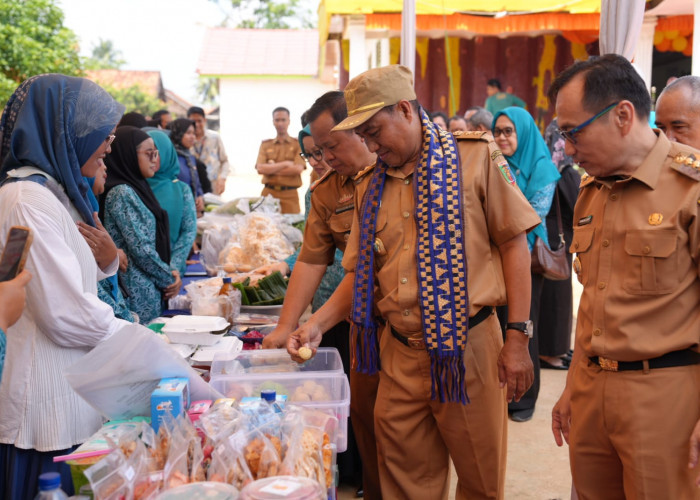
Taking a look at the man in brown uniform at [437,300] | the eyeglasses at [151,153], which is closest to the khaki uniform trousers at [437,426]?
the man in brown uniform at [437,300]

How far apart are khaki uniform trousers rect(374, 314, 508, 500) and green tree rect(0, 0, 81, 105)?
48.1 feet

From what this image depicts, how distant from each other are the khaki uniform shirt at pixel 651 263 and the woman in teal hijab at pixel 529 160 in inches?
88.0

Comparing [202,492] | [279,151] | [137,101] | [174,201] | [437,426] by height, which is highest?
[137,101]

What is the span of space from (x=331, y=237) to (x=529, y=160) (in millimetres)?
1817

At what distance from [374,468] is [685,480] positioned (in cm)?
136

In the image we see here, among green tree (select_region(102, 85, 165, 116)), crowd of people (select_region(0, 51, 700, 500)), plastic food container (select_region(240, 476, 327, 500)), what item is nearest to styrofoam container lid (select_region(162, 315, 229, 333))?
crowd of people (select_region(0, 51, 700, 500))

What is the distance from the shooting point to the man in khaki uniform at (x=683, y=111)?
2.61 meters

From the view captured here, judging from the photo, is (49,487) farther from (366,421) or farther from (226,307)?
(226,307)

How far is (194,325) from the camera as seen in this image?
2.97 meters

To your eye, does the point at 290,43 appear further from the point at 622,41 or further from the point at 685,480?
the point at 685,480

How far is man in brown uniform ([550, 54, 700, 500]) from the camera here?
181 cm

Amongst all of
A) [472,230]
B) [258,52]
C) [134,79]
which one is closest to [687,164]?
[472,230]

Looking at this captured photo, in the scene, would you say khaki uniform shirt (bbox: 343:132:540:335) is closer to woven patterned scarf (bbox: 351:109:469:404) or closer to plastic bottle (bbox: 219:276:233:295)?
woven patterned scarf (bbox: 351:109:469:404)

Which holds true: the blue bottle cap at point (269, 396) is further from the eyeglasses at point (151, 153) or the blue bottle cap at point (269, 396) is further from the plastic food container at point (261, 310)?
→ the eyeglasses at point (151, 153)
